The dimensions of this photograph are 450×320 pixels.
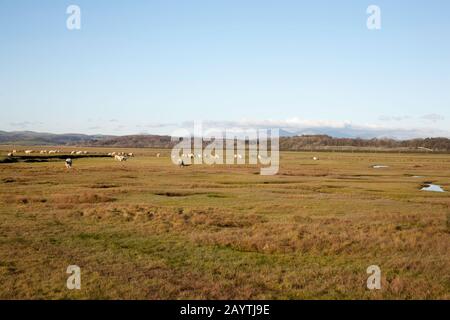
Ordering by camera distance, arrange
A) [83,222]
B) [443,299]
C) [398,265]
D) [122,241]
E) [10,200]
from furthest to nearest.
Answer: [10,200], [83,222], [122,241], [398,265], [443,299]

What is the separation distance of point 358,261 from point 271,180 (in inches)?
1527

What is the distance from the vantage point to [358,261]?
55.5 ft

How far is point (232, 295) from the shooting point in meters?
12.6

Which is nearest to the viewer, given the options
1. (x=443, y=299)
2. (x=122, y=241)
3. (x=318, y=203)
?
(x=443, y=299)

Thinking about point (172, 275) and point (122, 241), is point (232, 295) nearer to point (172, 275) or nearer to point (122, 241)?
point (172, 275)

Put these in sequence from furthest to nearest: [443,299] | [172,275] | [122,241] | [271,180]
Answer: [271,180] → [122,241] → [172,275] → [443,299]
